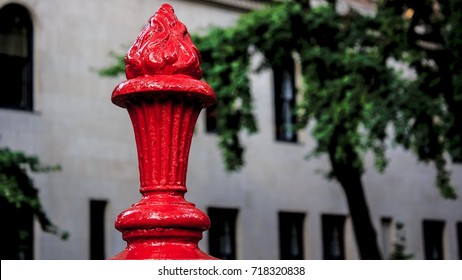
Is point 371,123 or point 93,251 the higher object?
point 371,123

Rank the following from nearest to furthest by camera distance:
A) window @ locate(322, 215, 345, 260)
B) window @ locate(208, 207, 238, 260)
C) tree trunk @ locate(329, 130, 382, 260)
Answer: tree trunk @ locate(329, 130, 382, 260), window @ locate(208, 207, 238, 260), window @ locate(322, 215, 345, 260)

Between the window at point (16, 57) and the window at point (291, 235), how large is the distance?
26.0ft

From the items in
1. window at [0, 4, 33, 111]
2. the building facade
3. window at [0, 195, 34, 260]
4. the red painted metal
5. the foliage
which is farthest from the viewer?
the building facade

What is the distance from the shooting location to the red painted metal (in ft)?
16.9

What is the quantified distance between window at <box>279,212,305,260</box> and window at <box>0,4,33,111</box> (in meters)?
7.92

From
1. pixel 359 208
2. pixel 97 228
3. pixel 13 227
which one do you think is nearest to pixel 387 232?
pixel 359 208

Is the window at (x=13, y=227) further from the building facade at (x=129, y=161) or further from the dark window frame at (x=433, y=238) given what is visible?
the dark window frame at (x=433, y=238)

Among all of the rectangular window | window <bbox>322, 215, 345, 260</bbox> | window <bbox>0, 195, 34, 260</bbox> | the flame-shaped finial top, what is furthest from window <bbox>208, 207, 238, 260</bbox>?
the flame-shaped finial top

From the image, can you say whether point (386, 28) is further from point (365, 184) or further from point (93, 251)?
point (365, 184)

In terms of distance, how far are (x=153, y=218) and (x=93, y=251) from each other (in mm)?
19822

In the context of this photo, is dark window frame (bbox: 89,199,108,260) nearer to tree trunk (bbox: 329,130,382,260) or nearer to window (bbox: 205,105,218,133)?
window (bbox: 205,105,218,133)

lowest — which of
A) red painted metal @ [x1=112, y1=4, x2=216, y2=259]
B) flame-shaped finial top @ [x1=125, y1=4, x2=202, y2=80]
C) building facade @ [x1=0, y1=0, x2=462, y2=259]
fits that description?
red painted metal @ [x1=112, y1=4, x2=216, y2=259]

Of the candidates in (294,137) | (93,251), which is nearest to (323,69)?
(93,251)
